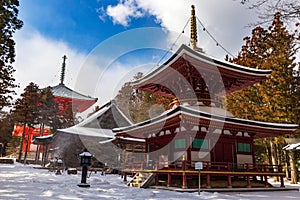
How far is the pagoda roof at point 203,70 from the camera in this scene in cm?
1351

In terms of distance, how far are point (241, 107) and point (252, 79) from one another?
8.16 m

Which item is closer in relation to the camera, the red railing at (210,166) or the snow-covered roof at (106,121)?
the red railing at (210,166)

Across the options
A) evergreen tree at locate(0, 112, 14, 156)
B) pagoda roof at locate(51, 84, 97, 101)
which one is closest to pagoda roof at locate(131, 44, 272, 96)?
evergreen tree at locate(0, 112, 14, 156)

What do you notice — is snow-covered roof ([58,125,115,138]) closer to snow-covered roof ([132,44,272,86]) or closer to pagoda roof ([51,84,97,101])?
snow-covered roof ([132,44,272,86])

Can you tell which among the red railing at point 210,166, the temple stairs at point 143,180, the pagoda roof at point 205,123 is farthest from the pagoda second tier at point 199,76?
the temple stairs at point 143,180

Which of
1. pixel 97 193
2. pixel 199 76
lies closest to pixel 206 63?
pixel 199 76

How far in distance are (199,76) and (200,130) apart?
11.1 ft

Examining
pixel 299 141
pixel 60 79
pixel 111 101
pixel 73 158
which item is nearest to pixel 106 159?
pixel 73 158

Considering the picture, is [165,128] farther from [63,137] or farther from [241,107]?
[63,137]

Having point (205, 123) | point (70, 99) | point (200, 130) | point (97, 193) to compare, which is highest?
point (70, 99)

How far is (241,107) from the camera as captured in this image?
924 inches

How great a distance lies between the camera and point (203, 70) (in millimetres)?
14750

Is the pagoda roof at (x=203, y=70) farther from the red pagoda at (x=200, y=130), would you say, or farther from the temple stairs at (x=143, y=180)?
the temple stairs at (x=143, y=180)

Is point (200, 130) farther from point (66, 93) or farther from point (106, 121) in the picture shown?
point (66, 93)
